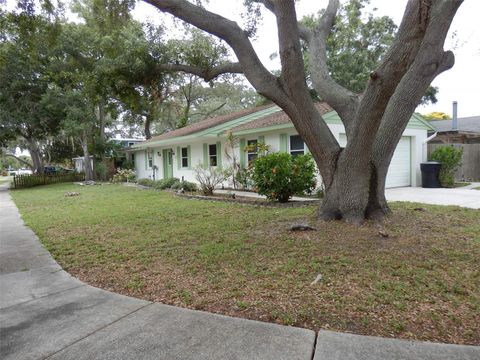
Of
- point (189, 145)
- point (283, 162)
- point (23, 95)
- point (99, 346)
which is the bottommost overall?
point (99, 346)

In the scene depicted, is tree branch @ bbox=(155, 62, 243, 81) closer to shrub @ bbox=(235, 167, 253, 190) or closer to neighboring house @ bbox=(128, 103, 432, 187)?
neighboring house @ bbox=(128, 103, 432, 187)

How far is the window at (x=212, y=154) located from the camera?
15992 mm

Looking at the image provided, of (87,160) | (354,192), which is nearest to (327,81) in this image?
(354,192)

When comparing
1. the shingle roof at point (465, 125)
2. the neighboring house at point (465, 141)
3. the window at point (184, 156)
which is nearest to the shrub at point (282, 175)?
the neighboring house at point (465, 141)

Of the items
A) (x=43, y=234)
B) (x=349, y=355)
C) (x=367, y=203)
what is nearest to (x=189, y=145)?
(x=43, y=234)

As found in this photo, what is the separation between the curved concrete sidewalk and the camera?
2.38 m

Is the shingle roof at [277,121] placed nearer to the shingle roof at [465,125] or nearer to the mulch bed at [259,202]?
the mulch bed at [259,202]

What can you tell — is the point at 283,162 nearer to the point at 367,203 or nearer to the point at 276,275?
the point at 367,203

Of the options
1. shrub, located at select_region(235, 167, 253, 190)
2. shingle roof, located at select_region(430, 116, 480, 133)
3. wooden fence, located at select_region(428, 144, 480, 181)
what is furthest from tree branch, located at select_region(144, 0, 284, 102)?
shingle roof, located at select_region(430, 116, 480, 133)

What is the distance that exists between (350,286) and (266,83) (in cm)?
403

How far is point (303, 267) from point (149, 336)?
6.98 ft

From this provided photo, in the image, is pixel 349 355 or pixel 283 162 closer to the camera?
pixel 349 355

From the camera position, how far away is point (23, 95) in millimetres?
20812

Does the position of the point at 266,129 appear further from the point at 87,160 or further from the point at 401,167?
the point at 87,160
